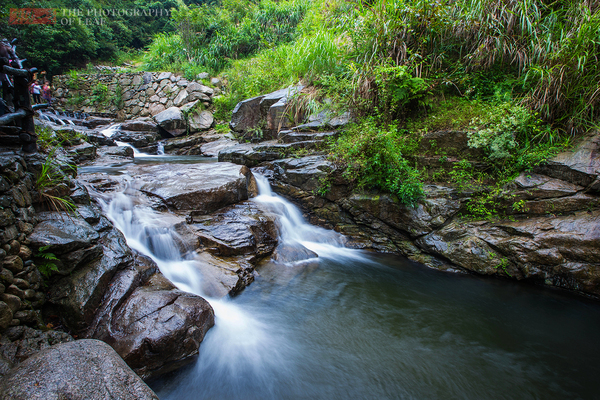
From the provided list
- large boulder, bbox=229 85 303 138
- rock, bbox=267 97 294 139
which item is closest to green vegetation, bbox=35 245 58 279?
rock, bbox=267 97 294 139

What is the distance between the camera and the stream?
2619mm

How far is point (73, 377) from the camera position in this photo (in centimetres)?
172

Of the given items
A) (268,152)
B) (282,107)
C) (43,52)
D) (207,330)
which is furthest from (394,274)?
(43,52)

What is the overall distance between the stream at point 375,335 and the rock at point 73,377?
0.84 metres

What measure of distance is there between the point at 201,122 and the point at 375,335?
1157 cm

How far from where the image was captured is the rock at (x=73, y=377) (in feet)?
5.25

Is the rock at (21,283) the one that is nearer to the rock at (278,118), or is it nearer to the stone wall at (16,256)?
the stone wall at (16,256)

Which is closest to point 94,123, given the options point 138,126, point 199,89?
point 138,126

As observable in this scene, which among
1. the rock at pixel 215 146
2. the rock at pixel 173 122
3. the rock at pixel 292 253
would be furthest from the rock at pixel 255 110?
the rock at pixel 292 253

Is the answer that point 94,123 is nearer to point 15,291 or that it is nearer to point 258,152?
point 258,152

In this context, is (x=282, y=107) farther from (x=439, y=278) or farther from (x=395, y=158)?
(x=439, y=278)

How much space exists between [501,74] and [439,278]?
438cm

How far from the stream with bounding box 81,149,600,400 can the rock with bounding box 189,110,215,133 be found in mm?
7831

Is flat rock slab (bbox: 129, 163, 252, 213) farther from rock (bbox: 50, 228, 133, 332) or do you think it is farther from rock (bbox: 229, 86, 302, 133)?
rock (bbox: 229, 86, 302, 133)
